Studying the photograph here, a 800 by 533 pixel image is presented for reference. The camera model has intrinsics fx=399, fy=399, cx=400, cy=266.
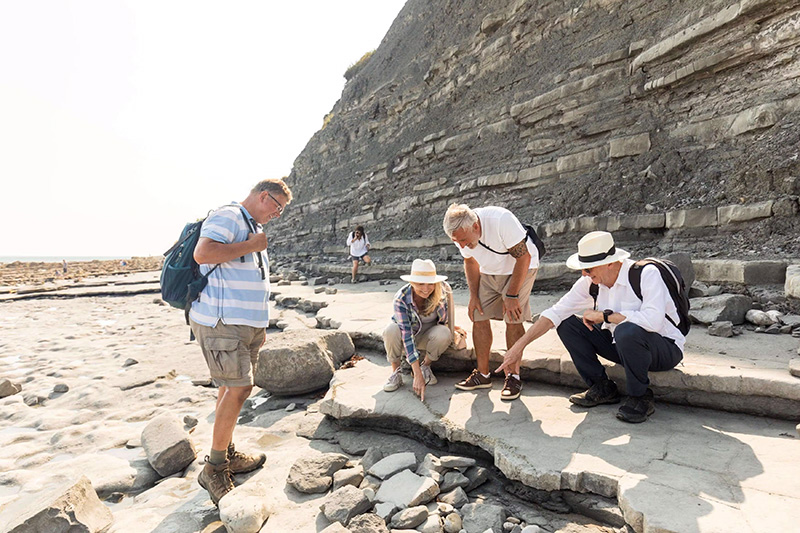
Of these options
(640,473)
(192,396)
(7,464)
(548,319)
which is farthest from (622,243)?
(7,464)

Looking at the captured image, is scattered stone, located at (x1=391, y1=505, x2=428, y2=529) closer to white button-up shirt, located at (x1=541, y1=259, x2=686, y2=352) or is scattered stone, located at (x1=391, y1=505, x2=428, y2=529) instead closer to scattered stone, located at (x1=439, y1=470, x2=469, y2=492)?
scattered stone, located at (x1=439, y1=470, x2=469, y2=492)

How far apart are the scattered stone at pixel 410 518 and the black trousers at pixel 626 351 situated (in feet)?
4.82

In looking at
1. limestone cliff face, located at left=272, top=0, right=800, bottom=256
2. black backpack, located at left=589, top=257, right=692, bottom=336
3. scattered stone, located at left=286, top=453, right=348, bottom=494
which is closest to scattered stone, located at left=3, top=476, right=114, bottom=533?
scattered stone, located at left=286, top=453, right=348, bottom=494

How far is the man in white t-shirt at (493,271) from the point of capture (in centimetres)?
294

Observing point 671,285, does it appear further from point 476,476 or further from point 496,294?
point 476,476

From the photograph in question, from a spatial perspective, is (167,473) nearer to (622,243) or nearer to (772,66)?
(622,243)

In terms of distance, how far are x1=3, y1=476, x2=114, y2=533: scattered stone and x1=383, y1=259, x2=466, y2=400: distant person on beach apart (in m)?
1.94

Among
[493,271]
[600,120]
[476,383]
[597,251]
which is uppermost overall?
[600,120]

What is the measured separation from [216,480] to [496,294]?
2.34 m

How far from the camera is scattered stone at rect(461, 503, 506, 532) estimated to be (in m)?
1.93

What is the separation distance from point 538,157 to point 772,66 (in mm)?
3528

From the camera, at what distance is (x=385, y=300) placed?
23.9ft

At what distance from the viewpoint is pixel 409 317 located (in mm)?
3285

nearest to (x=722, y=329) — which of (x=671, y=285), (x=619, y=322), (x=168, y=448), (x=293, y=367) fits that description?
(x=671, y=285)
